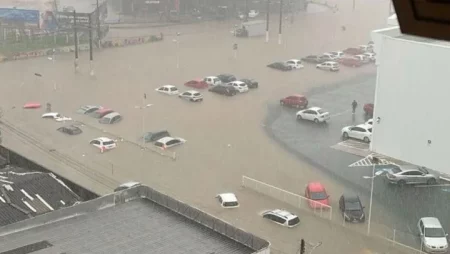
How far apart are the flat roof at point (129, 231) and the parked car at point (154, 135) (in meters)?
3.52

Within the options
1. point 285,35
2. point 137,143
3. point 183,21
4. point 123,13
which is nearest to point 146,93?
point 137,143

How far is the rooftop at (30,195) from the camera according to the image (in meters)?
3.73

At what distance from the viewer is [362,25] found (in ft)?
55.3

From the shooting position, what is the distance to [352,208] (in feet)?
17.4

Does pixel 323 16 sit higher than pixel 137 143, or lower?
higher

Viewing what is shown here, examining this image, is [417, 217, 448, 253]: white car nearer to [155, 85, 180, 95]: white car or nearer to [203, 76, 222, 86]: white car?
[155, 85, 180, 95]: white car

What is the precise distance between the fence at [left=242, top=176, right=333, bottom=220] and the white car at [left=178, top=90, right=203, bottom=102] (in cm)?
325

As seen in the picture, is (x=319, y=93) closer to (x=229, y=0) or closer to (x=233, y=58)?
(x=233, y=58)

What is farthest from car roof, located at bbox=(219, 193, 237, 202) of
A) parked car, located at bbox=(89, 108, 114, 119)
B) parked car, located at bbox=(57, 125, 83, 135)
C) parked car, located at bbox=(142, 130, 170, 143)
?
parked car, located at bbox=(89, 108, 114, 119)

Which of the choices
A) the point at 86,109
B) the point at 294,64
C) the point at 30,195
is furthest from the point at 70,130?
the point at 294,64

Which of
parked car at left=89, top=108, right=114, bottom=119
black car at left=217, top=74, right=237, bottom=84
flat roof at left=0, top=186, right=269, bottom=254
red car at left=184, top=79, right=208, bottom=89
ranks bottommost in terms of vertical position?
parked car at left=89, top=108, right=114, bottom=119

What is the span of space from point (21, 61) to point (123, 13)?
6.66 meters

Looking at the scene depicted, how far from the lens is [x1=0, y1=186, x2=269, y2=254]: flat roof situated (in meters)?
3.12

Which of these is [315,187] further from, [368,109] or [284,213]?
[368,109]
